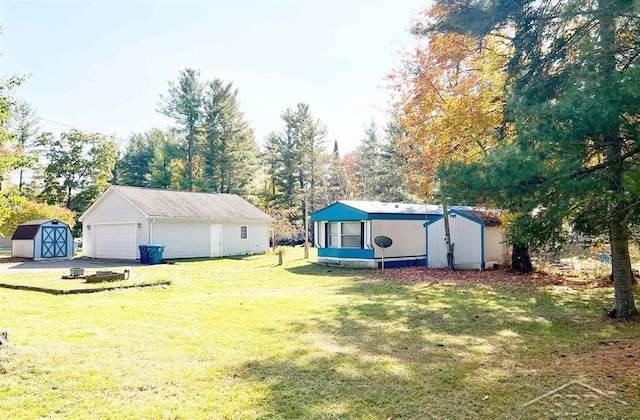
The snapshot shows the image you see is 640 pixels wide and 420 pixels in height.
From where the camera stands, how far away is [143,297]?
10625 millimetres

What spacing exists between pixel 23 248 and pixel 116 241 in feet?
16.3

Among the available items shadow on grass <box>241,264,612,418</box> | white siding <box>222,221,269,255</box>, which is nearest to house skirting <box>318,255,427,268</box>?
white siding <box>222,221,269,255</box>

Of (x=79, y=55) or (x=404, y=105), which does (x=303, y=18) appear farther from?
(x=79, y=55)

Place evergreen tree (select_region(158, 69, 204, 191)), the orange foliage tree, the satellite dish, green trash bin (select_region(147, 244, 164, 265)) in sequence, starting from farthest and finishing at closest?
1. evergreen tree (select_region(158, 69, 204, 191))
2. green trash bin (select_region(147, 244, 164, 265))
3. the satellite dish
4. the orange foliage tree

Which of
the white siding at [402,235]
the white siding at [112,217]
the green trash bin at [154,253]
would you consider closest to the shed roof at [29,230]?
the white siding at [112,217]

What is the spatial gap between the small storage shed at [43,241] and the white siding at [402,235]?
17.4m

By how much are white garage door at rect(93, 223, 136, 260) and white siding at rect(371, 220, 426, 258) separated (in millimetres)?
12638

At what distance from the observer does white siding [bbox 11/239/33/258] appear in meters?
23.3

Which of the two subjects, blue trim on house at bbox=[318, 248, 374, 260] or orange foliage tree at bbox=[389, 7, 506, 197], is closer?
orange foliage tree at bbox=[389, 7, 506, 197]

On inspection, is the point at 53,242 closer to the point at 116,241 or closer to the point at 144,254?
the point at 116,241

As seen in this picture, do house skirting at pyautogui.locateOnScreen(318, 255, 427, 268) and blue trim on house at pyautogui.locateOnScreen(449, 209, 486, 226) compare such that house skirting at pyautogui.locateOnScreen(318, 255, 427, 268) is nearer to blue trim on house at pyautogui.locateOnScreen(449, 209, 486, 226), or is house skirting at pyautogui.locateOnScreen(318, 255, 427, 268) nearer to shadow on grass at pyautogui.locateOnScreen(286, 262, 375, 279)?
shadow on grass at pyautogui.locateOnScreen(286, 262, 375, 279)

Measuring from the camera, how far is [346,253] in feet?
64.5

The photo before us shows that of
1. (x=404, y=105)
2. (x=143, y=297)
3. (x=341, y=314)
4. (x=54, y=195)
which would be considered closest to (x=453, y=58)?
(x=404, y=105)

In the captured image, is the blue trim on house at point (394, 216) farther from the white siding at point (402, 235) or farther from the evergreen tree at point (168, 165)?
the evergreen tree at point (168, 165)
